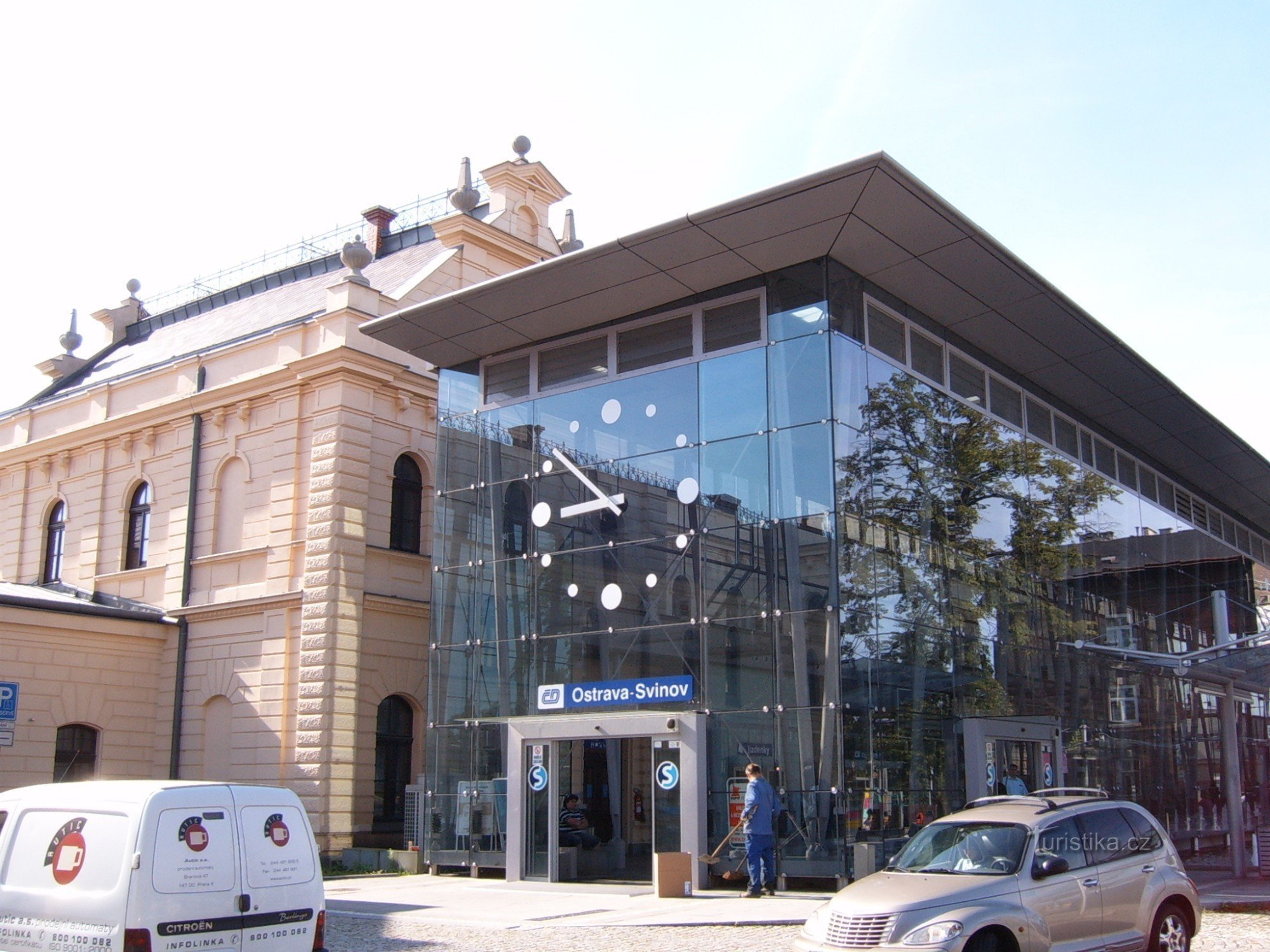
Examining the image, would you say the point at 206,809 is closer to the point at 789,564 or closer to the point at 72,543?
the point at 789,564

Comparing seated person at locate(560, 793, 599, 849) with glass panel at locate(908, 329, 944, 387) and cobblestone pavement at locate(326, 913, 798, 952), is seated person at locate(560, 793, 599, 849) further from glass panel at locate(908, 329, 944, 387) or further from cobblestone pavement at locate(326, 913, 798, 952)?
glass panel at locate(908, 329, 944, 387)

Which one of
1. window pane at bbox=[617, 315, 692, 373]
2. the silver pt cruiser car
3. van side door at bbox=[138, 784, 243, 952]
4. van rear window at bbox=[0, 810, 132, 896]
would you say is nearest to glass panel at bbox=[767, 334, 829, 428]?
window pane at bbox=[617, 315, 692, 373]

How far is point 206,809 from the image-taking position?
9453mm

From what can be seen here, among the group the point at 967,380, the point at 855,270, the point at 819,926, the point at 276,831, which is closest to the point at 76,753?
the point at 855,270

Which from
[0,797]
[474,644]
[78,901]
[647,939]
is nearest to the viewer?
[78,901]

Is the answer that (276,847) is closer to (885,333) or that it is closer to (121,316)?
(885,333)

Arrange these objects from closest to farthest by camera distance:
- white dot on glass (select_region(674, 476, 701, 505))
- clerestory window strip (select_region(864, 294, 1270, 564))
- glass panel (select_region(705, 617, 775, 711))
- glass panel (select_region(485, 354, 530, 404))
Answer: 1. glass panel (select_region(705, 617, 775, 711))
2. white dot on glass (select_region(674, 476, 701, 505))
3. clerestory window strip (select_region(864, 294, 1270, 564))
4. glass panel (select_region(485, 354, 530, 404))

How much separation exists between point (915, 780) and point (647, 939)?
5596 mm

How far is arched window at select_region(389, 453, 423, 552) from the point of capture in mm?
27484

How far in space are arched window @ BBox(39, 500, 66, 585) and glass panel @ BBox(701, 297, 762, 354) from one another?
2072 centimetres

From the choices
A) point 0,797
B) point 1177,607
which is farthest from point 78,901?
point 1177,607

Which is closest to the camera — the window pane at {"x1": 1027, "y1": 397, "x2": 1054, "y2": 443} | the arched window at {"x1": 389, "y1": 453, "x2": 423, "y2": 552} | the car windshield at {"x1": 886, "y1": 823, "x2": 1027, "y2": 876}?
the car windshield at {"x1": 886, "y1": 823, "x2": 1027, "y2": 876}

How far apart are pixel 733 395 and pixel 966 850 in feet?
→ 30.2

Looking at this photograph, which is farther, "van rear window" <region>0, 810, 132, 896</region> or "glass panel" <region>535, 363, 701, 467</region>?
"glass panel" <region>535, 363, 701, 467</region>
